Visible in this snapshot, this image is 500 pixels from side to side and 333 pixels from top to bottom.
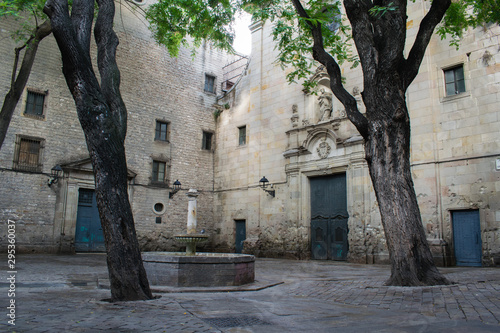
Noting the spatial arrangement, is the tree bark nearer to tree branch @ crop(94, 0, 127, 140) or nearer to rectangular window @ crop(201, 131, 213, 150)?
tree branch @ crop(94, 0, 127, 140)

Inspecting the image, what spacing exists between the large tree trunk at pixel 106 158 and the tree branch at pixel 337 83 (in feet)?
15.3

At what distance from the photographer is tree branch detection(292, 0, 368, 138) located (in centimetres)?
814

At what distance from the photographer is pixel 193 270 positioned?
7.29 metres

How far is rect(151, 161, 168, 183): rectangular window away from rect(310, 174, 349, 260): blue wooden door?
290 inches

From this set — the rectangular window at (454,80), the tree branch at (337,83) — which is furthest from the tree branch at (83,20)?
the rectangular window at (454,80)

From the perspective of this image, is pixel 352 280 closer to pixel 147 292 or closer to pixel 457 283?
pixel 457 283

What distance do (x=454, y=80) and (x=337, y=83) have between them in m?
6.35

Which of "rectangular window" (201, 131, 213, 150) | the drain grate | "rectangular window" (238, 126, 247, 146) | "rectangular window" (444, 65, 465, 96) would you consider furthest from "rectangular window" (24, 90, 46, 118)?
"rectangular window" (444, 65, 465, 96)

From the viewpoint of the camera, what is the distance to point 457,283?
7211 mm

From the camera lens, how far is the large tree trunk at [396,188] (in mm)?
7234

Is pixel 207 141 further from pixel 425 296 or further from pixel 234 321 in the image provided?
pixel 234 321

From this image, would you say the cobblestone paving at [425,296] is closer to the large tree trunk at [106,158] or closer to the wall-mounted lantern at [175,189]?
the large tree trunk at [106,158]

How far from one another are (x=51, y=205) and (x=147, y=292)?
1245 cm

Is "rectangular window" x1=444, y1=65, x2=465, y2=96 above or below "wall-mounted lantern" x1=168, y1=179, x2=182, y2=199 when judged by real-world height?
above
